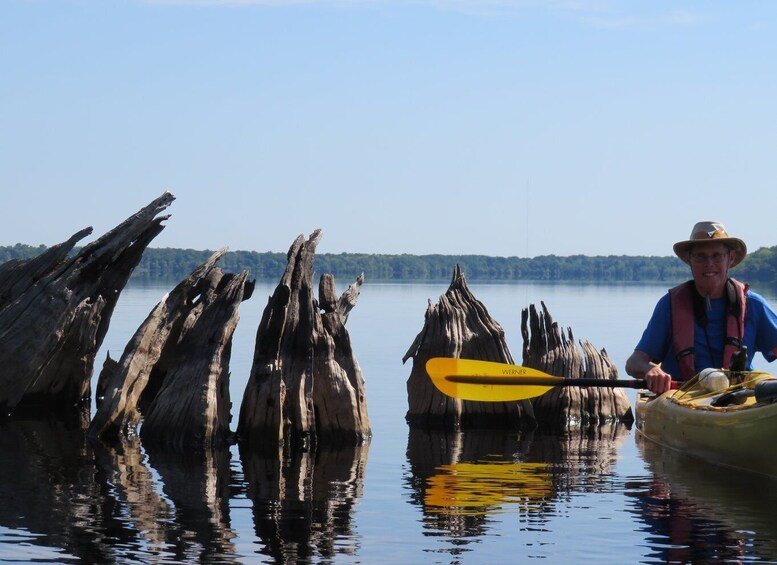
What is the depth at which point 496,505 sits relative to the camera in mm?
14719

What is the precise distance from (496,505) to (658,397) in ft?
14.7

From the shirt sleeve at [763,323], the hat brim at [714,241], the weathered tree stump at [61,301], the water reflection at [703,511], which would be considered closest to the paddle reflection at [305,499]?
the water reflection at [703,511]

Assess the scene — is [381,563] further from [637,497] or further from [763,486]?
[763,486]

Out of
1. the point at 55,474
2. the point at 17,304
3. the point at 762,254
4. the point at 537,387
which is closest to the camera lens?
the point at 55,474

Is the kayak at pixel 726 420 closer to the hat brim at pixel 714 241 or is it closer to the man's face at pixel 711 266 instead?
the man's face at pixel 711 266

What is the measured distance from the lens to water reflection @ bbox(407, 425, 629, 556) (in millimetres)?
13961

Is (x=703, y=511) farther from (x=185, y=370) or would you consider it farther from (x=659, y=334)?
(x=185, y=370)

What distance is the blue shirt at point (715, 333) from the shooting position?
55.1 ft

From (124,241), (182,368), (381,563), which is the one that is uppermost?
(124,241)

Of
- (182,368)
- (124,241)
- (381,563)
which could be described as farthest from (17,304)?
(381,563)

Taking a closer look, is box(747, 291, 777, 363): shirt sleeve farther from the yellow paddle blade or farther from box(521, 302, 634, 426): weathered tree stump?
box(521, 302, 634, 426): weathered tree stump

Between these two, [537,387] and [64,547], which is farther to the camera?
[537,387]

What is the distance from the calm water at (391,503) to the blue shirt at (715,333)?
1.39 meters

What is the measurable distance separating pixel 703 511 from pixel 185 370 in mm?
7263
